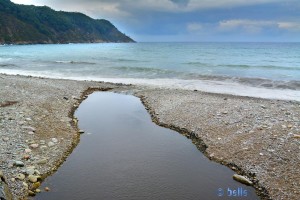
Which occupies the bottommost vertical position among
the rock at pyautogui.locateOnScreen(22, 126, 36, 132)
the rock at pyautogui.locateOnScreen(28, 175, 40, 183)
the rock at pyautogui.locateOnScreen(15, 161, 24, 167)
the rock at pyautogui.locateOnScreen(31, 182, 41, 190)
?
the rock at pyautogui.locateOnScreen(31, 182, 41, 190)

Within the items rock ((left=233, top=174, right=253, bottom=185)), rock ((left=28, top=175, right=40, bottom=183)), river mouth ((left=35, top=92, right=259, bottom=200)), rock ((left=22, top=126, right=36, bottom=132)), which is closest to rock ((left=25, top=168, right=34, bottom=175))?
rock ((left=28, top=175, right=40, bottom=183))

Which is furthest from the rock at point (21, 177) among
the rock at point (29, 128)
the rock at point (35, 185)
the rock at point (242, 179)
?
the rock at point (242, 179)

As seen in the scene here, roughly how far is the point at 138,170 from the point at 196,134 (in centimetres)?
471

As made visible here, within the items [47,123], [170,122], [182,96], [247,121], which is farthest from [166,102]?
[47,123]

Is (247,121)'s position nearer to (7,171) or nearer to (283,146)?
(283,146)

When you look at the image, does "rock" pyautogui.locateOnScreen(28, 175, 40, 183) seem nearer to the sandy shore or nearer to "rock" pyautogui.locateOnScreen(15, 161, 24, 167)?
the sandy shore

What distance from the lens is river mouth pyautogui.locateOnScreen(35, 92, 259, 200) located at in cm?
1003

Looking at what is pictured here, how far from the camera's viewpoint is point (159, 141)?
1484 centimetres

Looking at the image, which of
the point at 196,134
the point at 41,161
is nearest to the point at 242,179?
the point at 196,134

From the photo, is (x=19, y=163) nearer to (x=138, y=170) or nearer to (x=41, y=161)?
(x=41, y=161)

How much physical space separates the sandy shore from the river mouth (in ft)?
1.90

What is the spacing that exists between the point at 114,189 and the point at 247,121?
8804mm

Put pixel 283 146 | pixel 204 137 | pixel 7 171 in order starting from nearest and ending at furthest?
pixel 7 171 → pixel 283 146 → pixel 204 137

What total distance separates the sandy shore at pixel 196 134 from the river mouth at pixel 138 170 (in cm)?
58
